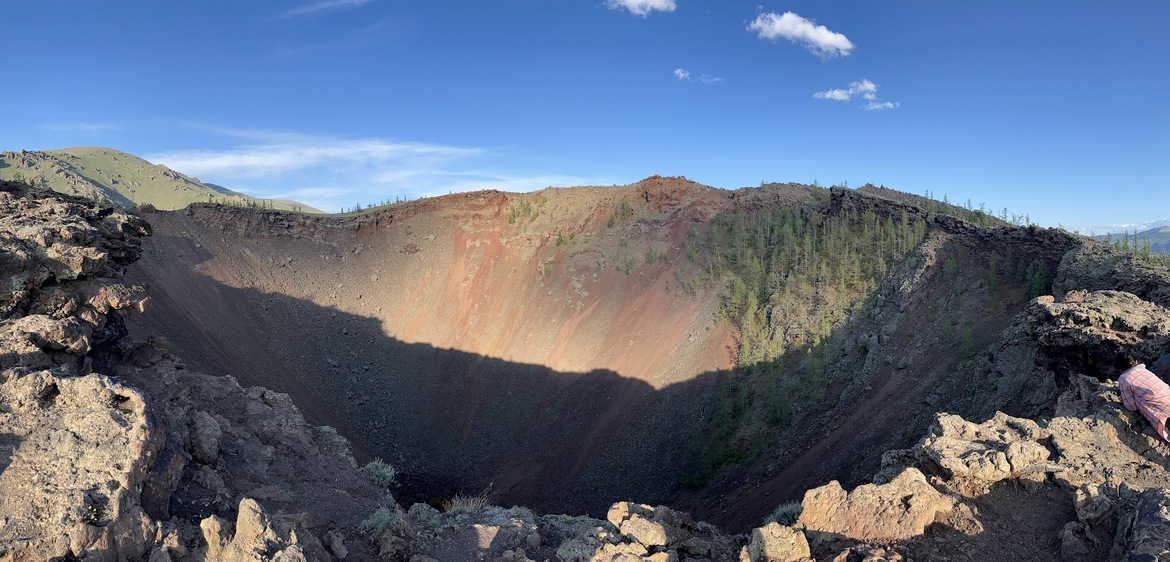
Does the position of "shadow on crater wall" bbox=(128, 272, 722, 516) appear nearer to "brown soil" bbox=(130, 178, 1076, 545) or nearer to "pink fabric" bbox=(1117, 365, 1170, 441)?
"brown soil" bbox=(130, 178, 1076, 545)

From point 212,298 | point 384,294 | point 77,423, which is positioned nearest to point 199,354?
point 212,298

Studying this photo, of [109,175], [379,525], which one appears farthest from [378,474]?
[109,175]

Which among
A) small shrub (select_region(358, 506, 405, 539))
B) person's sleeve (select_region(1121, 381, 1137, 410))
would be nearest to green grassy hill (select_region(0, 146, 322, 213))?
small shrub (select_region(358, 506, 405, 539))

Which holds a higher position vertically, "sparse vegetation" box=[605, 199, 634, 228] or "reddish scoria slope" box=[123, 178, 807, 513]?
"sparse vegetation" box=[605, 199, 634, 228]

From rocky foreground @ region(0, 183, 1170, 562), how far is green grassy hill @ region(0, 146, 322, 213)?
176 ft

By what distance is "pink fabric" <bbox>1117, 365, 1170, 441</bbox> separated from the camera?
6.53 meters

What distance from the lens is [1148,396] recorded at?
6.68 meters

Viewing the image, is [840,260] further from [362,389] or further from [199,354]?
[199,354]

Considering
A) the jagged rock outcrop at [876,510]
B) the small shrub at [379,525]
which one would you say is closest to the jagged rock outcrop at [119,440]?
the small shrub at [379,525]

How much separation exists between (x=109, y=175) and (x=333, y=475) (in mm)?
83229

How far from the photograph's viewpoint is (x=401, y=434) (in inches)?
891

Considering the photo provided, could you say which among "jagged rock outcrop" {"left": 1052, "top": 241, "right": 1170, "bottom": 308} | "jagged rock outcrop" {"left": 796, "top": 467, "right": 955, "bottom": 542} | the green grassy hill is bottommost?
"jagged rock outcrop" {"left": 796, "top": 467, "right": 955, "bottom": 542}

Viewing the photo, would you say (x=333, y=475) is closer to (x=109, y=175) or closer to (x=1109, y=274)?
(x=1109, y=274)

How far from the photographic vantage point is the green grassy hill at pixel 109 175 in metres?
58.4
